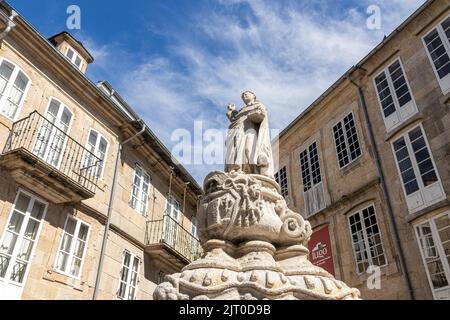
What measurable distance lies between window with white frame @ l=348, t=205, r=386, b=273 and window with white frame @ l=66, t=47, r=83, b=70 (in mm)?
11304

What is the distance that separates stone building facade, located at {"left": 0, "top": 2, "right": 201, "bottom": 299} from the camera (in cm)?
810

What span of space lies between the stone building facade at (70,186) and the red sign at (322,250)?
15.2 ft

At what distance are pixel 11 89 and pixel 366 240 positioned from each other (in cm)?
1161

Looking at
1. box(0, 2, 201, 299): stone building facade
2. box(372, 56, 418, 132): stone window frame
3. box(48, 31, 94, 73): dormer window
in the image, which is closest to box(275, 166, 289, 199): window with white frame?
box(0, 2, 201, 299): stone building facade

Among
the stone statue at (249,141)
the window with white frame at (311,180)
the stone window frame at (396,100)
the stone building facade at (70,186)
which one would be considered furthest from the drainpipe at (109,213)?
the stone window frame at (396,100)

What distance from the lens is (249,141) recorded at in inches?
201

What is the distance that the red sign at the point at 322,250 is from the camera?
12567 mm

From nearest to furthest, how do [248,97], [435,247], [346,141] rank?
1. [248,97]
2. [435,247]
3. [346,141]

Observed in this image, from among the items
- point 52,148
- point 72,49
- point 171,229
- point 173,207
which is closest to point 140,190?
point 171,229

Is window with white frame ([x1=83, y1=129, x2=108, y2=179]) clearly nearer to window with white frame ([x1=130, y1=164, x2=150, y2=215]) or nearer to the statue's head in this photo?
window with white frame ([x1=130, y1=164, x2=150, y2=215])

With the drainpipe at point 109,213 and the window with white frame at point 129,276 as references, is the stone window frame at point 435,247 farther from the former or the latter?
the drainpipe at point 109,213

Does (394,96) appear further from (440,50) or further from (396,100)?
(440,50)
